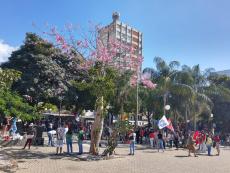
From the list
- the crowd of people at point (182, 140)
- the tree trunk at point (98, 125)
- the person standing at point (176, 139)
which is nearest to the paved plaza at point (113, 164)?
the tree trunk at point (98, 125)

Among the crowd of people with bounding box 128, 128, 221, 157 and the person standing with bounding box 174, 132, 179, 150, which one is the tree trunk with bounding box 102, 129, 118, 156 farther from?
the person standing with bounding box 174, 132, 179, 150

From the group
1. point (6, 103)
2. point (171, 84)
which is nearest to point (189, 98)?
point (171, 84)

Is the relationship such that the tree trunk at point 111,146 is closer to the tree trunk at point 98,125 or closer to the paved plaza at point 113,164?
the paved plaza at point 113,164

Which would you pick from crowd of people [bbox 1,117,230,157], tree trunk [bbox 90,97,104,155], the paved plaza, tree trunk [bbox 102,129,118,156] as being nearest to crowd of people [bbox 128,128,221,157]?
crowd of people [bbox 1,117,230,157]

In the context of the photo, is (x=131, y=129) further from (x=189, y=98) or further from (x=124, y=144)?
(x=189, y=98)

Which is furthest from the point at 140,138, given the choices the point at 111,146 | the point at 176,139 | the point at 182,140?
the point at 111,146

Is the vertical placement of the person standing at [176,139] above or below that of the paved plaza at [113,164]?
above

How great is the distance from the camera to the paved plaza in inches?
603

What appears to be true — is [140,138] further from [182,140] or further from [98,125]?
[98,125]

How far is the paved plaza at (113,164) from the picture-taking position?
15.3 meters

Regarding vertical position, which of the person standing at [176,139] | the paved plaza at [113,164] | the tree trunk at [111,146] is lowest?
the paved plaza at [113,164]

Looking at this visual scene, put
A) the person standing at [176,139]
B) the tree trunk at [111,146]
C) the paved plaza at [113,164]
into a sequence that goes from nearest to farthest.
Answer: the paved plaza at [113,164] < the tree trunk at [111,146] < the person standing at [176,139]

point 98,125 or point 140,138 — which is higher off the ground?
point 98,125

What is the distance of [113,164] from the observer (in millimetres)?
17031
